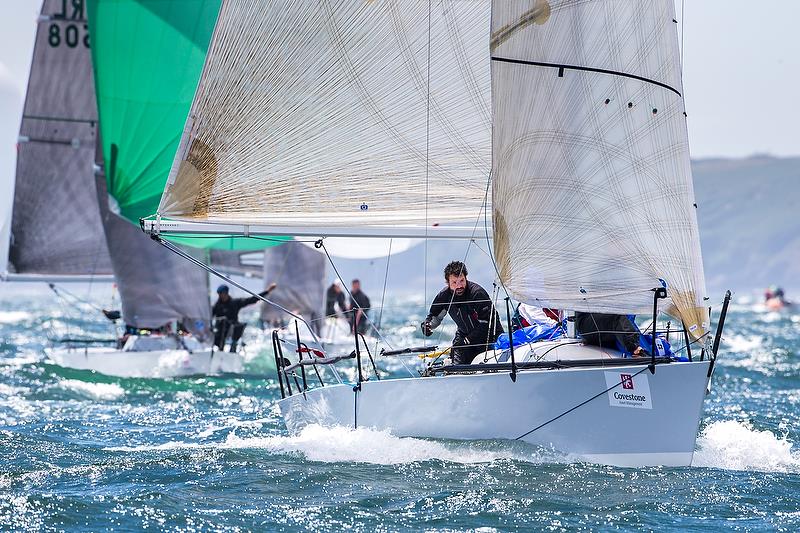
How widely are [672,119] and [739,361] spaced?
14.1m

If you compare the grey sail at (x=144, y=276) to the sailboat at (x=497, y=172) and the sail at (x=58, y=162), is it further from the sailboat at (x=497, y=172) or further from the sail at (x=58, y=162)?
the sailboat at (x=497, y=172)

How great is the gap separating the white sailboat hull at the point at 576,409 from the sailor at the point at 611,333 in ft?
1.94

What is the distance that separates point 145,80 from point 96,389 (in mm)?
4889

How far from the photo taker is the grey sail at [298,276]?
82.8 feet

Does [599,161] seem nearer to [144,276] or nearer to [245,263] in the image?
[144,276]

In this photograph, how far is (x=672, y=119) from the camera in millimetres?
8820

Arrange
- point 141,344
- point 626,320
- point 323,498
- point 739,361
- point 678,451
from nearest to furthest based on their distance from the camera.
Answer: point 323,498
point 678,451
point 626,320
point 141,344
point 739,361

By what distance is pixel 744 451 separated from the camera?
9.86m

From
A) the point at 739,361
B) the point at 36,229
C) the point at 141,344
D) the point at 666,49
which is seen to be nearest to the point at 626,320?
the point at 666,49

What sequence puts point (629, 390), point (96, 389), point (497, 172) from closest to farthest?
point (629, 390)
point (497, 172)
point (96, 389)

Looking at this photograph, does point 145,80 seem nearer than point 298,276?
Yes

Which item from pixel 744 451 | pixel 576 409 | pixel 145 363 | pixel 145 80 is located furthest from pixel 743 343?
pixel 576 409

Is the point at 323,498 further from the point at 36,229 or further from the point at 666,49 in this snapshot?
the point at 36,229

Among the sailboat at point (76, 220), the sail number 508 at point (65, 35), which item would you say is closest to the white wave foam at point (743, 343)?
the sailboat at point (76, 220)
